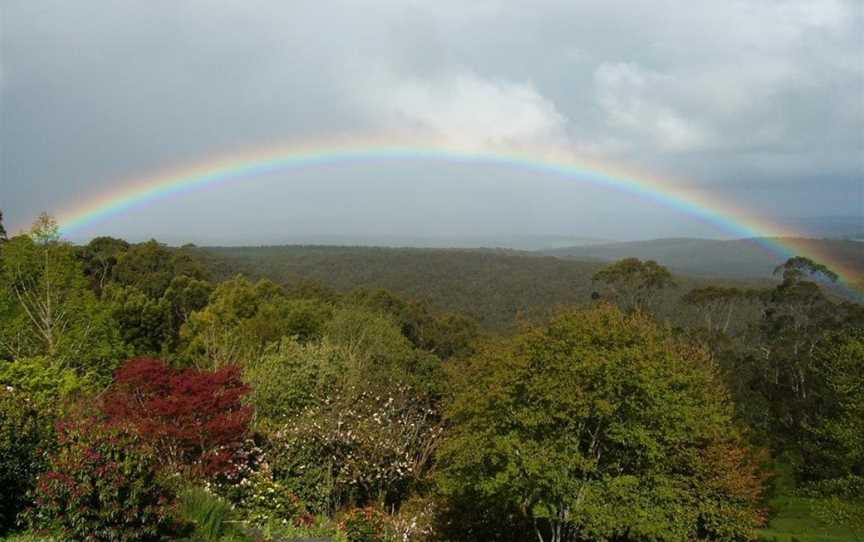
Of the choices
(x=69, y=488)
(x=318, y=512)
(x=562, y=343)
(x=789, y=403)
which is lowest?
(x=789, y=403)

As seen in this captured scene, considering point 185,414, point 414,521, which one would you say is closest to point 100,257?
point 185,414

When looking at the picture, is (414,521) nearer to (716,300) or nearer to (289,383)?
(289,383)

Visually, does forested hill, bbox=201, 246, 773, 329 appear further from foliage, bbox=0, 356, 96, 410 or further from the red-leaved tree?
→ the red-leaved tree

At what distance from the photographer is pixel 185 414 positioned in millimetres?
12406

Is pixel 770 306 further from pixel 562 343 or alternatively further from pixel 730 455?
pixel 562 343

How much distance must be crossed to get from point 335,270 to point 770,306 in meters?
81.1

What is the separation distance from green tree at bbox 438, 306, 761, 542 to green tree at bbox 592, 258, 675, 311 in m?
34.7

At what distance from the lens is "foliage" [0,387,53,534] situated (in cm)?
840

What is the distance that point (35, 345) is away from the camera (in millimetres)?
21094

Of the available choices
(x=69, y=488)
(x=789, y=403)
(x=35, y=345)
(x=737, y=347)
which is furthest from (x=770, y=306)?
(x=69, y=488)

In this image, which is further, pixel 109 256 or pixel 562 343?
pixel 109 256

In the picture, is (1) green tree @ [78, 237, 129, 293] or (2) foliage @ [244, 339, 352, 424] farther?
(1) green tree @ [78, 237, 129, 293]

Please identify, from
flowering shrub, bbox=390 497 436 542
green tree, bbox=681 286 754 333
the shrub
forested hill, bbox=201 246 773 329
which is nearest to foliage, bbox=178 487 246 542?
the shrub

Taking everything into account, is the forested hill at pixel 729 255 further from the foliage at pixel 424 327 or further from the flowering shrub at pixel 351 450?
the flowering shrub at pixel 351 450
